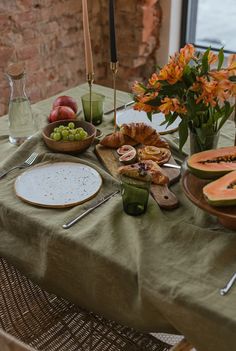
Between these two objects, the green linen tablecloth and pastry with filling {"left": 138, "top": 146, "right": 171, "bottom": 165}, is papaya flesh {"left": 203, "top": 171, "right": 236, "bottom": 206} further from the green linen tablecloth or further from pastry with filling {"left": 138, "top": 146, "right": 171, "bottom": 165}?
pastry with filling {"left": 138, "top": 146, "right": 171, "bottom": 165}

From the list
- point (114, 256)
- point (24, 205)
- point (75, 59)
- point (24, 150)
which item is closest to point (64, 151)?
point (24, 150)

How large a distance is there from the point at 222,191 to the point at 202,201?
0.17 feet

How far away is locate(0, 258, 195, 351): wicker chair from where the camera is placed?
47.6 inches

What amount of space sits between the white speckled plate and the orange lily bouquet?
25 centimetres

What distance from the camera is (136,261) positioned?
1.04 m

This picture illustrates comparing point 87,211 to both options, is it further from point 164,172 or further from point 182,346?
point 182,346

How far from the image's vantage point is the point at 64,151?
1.44 metres

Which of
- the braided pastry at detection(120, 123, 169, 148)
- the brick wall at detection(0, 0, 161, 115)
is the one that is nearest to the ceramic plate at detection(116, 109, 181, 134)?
the braided pastry at detection(120, 123, 169, 148)

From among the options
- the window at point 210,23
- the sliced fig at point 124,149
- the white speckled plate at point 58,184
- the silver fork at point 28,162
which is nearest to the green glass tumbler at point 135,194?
the white speckled plate at point 58,184

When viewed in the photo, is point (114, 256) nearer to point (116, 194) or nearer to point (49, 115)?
point (116, 194)

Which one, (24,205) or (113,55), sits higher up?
(113,55)

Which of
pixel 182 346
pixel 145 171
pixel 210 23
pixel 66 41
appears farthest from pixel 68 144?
pixel 210 23

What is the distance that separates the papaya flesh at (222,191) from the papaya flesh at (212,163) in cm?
3

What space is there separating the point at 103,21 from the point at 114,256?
2316 mm
